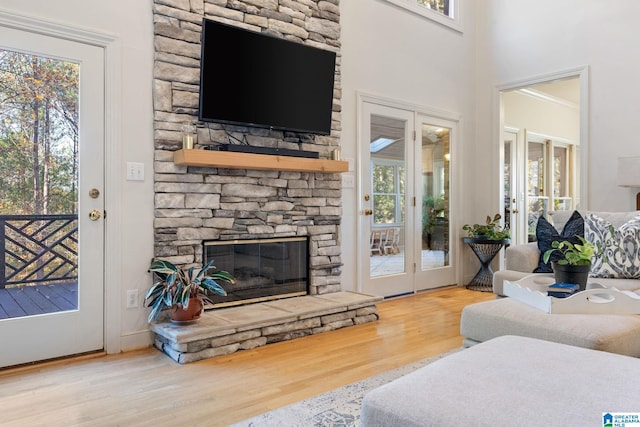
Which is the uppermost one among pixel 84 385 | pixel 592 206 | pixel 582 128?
pixel 582 128

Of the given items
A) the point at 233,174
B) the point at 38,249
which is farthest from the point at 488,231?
the point at 38,249

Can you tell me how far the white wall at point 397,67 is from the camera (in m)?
4.27

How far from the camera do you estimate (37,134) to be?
8.91ft

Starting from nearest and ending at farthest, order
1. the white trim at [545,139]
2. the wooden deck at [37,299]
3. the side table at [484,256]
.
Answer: the wooden deck at [37,299]
the side table at [484,256]
the white trim at [545,139]

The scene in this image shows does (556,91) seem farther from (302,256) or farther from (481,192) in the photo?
(302,256)

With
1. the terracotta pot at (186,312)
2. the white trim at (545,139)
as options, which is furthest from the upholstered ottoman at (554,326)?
the white trim at (545,139)

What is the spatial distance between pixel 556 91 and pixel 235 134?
5467 mm

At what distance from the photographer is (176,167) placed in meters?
3.15

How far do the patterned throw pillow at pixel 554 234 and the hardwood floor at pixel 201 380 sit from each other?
0.88 meters

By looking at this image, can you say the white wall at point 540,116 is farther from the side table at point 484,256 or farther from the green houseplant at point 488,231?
the side table at point 484,256

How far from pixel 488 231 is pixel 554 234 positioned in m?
1.53

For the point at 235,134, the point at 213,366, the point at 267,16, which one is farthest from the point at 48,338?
the point at 267,16

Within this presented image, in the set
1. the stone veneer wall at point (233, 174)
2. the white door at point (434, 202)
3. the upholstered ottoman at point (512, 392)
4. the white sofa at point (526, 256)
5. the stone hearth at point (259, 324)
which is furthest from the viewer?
the white door at point (434, 202)

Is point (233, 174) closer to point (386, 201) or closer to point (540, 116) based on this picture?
point (386, 201)
